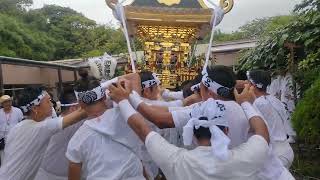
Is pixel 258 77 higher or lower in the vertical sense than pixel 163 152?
higher

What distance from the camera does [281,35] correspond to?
9.55m

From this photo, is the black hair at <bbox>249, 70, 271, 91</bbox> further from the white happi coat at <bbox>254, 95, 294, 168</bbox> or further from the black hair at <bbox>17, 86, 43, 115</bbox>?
the black hair at <bbox>17, 86, 43, 115</bbox>

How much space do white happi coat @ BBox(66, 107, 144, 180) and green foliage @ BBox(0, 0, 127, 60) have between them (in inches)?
704

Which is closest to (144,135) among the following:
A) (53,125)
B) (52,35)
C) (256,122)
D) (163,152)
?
(163,152)

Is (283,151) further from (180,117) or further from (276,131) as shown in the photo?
(180,117)

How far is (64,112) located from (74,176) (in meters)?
1.16

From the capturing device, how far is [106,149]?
3127 mm

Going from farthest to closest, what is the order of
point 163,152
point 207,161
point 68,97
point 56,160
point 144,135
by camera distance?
point 68,97, point 56,160, point 144,135, point 163,152, point 207,161

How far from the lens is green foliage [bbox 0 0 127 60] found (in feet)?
71.6

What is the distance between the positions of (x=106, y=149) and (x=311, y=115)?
4466 mm

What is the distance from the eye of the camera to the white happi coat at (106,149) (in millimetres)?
3113

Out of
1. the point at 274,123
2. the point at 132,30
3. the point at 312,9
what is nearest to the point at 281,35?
the point at 312,9

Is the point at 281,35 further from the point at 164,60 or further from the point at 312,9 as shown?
the point at 164,60

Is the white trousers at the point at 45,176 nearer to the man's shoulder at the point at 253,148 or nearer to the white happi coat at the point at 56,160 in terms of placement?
the white happi coat at the point at 56,160
